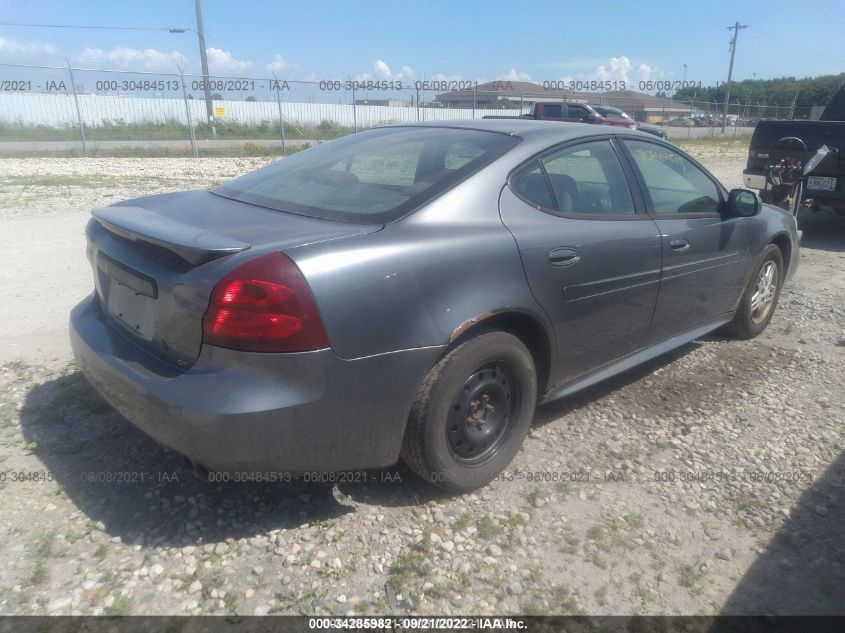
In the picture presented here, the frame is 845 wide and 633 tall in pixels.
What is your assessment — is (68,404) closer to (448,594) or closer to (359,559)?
(359,559)

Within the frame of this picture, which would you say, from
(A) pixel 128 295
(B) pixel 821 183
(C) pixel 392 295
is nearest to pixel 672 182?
(C) pixel 392 295

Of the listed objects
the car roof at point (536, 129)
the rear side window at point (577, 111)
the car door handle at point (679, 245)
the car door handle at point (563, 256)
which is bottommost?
the car door handle at point (679, 245)

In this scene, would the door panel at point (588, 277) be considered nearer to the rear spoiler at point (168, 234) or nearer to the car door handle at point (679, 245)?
the car door handle at point (679, 245)

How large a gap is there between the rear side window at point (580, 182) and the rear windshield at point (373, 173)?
207mm

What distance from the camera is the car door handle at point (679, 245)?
3539 mm

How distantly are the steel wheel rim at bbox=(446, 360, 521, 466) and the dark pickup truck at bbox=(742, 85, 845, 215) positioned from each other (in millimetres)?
6363

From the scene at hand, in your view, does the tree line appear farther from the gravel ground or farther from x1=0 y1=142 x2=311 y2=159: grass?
the gravel ground

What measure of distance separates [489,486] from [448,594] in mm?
733

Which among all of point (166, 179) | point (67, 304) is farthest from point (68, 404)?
point (166, 179)

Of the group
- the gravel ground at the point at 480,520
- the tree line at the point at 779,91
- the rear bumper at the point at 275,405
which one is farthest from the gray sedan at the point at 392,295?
the tree line at the point at 779,91

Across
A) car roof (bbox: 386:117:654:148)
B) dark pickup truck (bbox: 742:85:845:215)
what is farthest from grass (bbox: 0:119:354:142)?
car roof (bbox: 386:117:654:148)

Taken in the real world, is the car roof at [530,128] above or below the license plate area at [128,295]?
above

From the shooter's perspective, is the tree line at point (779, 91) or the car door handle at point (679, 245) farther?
the tree line at point (779, 91)

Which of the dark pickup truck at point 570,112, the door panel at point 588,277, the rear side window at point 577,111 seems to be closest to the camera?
the door panel at point 588,277
